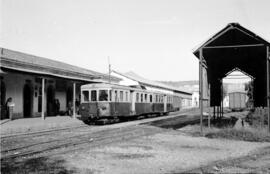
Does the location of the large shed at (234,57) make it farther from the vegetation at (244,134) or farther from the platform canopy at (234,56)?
the vegetation at (244,134)

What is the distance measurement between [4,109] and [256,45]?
14725 millimetres

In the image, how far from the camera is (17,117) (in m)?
22.1

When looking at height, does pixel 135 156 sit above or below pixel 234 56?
below

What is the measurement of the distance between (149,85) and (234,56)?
29017 mm

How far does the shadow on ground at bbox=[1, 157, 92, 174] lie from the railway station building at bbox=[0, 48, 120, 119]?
441 inches

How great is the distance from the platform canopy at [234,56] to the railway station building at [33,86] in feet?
31.8

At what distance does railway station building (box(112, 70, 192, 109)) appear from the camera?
44.9m

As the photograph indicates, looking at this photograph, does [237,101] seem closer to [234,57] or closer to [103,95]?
[234,57]

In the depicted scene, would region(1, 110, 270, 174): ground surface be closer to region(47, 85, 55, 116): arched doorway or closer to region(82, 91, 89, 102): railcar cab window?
region(82, 91, 89, 102): railcar cab window

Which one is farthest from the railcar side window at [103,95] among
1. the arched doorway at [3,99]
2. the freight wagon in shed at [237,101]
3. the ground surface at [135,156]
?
the freight wagon in shed at [237,101]

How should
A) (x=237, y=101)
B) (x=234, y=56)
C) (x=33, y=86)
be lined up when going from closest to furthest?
(x=234, y=56), (x=33, y=86), (x=237, y=101)

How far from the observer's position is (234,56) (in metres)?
19.4

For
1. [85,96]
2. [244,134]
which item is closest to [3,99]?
[85,96]

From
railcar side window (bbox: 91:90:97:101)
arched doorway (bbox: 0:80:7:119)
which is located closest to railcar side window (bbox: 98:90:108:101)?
railcar side window (bbox: 91:90:97:101)
